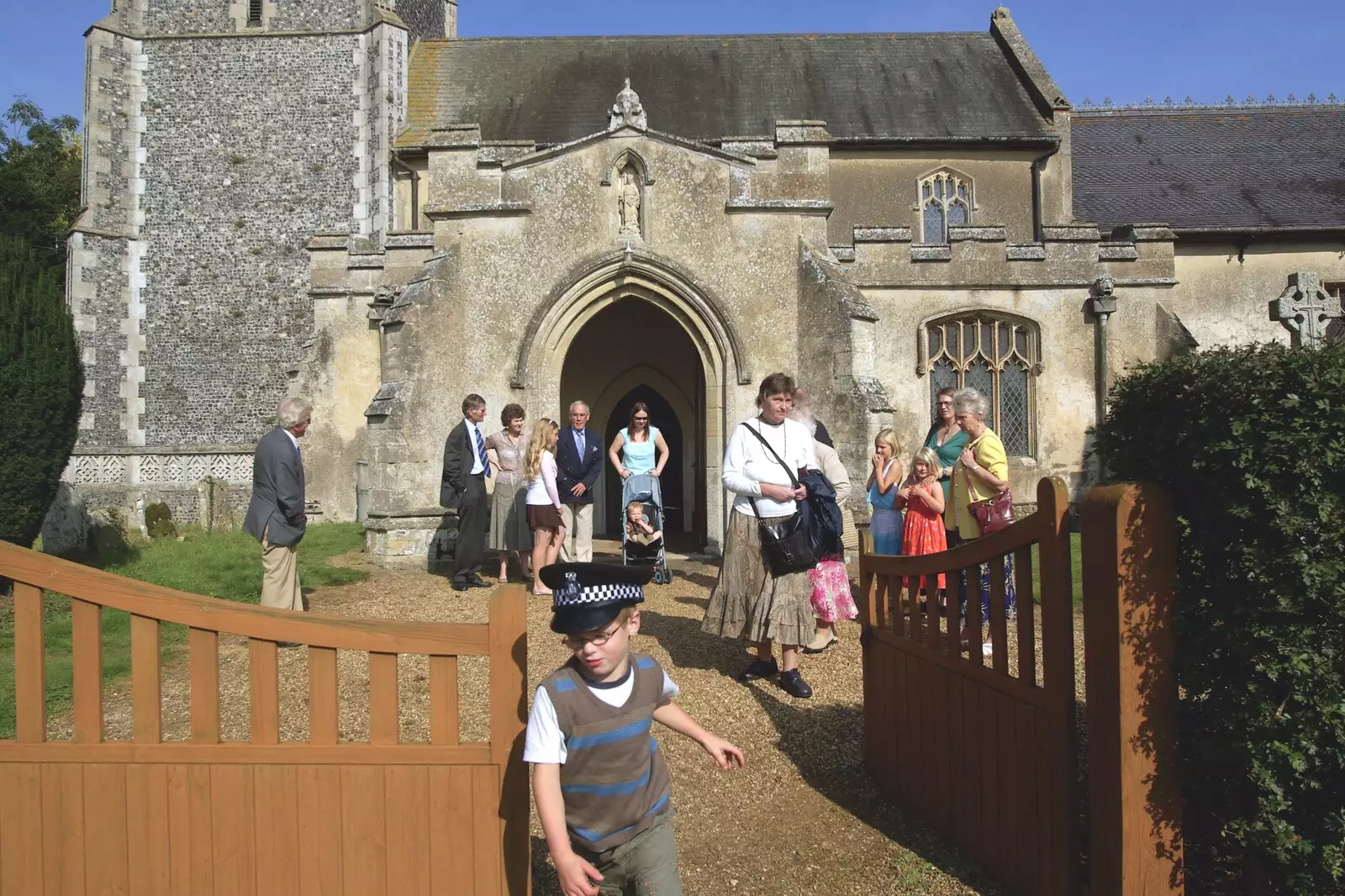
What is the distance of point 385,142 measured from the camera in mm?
20312

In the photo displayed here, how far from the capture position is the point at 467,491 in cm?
922

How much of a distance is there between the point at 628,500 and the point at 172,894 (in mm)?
6710

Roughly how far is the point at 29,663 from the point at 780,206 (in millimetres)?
9319

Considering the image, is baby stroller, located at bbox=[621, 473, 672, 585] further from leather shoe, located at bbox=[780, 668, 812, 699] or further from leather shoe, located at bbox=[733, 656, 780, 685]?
leather shoe, located at bbox=[780, 668, 812, 699]

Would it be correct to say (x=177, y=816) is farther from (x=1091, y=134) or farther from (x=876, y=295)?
(x=1091, y=134)

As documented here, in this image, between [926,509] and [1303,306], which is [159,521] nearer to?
[926,509]

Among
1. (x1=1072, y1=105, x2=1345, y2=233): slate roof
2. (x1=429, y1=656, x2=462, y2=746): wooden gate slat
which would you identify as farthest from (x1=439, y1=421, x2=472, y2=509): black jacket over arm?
(x1=1072, y1=105, x2=1345, y2=233): slate roof

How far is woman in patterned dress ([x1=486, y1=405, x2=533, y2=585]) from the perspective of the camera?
9.10m

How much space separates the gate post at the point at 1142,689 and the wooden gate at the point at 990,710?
25cm

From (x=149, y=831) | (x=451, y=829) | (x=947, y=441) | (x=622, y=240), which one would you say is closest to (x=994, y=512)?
(x=947, y=441)

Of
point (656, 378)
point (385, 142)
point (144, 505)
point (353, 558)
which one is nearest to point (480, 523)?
point (353, 558)

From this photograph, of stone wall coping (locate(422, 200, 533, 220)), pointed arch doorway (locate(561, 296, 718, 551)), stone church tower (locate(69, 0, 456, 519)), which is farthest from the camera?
stone church tower (locate(69, 0, 456, 519))

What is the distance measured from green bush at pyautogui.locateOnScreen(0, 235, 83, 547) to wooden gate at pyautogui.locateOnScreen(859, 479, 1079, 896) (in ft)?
24.9

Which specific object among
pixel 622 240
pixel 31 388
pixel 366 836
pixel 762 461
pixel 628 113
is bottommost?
pixel 366 836
